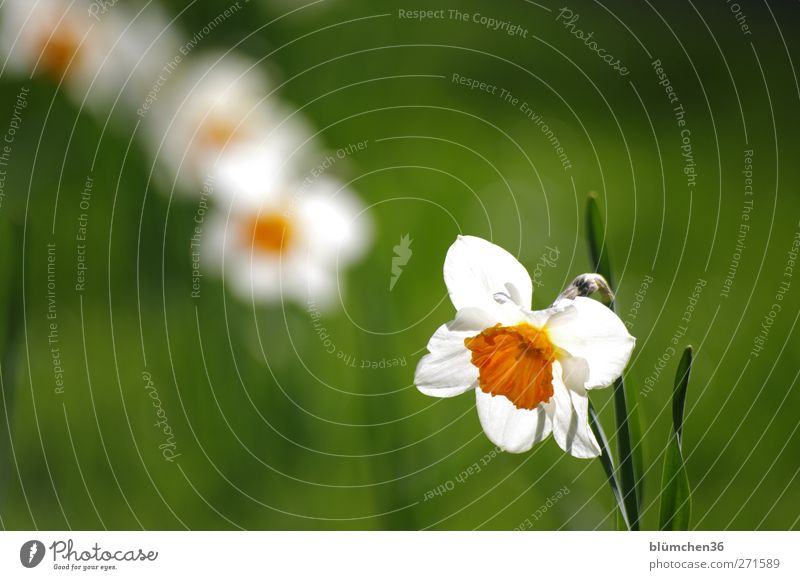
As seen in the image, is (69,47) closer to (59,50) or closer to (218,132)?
(59,50)

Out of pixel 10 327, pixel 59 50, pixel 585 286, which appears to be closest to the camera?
pixel 585 286

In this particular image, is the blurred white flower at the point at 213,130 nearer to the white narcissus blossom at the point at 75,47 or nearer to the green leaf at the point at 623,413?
the white narcissus blossom at the point at 75,47

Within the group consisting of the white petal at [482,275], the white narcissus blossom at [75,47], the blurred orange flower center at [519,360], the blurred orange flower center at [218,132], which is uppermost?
the white narcissus blossom at [75,47]

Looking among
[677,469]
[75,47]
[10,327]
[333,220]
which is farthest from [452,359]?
[75,47]

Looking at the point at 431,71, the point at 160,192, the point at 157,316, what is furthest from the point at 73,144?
the point at 431,71

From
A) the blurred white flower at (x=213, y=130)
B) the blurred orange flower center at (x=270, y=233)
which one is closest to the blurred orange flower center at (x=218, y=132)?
the blurred white flower at (x=213, y=130)

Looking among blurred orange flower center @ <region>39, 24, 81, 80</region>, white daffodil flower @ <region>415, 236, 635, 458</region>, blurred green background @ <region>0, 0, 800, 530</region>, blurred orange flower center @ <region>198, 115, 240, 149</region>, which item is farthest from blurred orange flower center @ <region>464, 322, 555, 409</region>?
blurred orange flower center @ <region>39, 24, 81, 80</region>

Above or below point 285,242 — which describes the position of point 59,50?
above

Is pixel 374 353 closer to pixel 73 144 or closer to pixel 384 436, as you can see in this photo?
pixel 384 436

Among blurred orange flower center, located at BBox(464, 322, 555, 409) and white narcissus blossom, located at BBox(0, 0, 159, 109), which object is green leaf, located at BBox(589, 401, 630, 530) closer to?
blurred orange flower center, located at BBox(464, 322, 555, 409)
